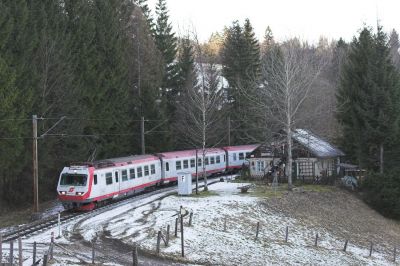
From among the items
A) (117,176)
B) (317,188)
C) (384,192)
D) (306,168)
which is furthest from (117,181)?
(384,192)

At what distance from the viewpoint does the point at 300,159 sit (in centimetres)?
4372

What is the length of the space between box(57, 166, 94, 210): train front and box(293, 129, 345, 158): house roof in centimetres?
2020

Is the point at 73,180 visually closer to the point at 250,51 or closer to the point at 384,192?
the point at 384,192

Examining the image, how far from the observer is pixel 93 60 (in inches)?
1753

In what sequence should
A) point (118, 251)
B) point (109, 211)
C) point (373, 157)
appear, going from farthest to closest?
point (373, 157)
point (109, 211)
point (118, 251)

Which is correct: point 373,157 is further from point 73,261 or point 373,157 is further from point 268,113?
point 73,261

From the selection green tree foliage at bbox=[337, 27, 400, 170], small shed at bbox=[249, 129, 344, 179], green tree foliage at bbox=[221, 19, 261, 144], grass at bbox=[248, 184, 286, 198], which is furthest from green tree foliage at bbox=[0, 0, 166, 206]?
green tree foliage at bbox=[337, 27, 400, 170]

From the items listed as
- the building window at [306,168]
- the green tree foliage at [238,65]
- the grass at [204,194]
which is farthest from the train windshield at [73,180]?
the green tree foliage at [238,65]

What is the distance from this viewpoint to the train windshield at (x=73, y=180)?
93.0 ft

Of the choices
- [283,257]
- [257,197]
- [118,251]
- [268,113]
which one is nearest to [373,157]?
[268,113]

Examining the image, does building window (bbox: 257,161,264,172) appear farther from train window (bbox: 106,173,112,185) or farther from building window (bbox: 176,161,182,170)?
train window (bbox: 106,173,112,185)

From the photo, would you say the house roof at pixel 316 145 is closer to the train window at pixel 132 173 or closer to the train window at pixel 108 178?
the train window at pixel 132 173

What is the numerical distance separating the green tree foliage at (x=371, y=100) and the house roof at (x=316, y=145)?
266cm

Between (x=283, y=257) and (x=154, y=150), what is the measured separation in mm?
32377
